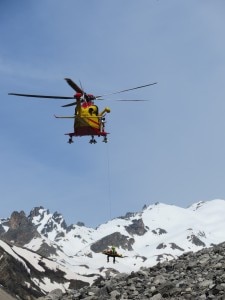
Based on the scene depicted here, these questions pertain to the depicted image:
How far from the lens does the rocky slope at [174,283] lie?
25.9 m

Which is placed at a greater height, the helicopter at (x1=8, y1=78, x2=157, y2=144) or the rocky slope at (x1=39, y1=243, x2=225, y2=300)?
the helicopter at (x1=8, y1=78, x2=157, y2=144)

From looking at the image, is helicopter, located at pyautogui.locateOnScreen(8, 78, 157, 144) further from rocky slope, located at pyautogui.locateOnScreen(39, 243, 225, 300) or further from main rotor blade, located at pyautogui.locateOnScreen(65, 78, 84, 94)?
rocky slope, located at pyautogui.locateOnScreen(39, 243, 225, 300)

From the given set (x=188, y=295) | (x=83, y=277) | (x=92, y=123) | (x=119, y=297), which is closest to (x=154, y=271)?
(x=119, y=297)

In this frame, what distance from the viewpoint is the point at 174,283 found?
27875 millimetres

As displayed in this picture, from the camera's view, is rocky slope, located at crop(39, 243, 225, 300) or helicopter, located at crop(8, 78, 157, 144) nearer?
rocky slope, located at crop(39, 243, 225, 300)

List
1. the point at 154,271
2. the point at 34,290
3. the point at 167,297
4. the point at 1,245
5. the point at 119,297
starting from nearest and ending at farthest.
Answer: the point at 167,297, the point at 119,297, the point at 154,271, the point at 34,290, the point at 1,245

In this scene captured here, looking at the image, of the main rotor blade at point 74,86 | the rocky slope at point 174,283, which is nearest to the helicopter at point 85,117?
the main rotor blade at point 74,86

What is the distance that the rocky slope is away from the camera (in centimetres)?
2589

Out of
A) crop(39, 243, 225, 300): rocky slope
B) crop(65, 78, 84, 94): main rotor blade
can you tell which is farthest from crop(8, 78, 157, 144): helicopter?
crop(39, 243, 225, 300): rocky slope

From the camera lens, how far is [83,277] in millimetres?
134500

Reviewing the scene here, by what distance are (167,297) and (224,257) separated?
697 cm

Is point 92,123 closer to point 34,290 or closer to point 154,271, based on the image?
point 154,271

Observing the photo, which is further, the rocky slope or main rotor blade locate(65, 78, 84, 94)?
main rotor blade locate(65, 78, 84, 94)

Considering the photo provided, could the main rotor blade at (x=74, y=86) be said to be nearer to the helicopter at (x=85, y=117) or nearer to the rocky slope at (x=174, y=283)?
the helicopter at (x=85, y=117)
